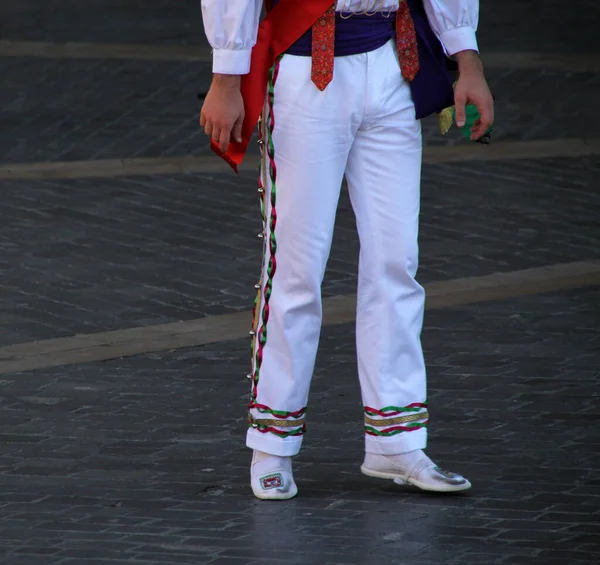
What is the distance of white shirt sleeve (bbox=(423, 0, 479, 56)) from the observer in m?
4.77

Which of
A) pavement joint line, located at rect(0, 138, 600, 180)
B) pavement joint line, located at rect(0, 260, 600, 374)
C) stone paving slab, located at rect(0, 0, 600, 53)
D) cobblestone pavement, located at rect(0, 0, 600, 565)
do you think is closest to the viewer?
cobblestone pavement, located at rect(0, 0, 600, 565)

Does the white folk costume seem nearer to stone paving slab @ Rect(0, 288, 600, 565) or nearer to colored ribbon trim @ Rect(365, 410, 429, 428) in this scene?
colored ribbon trim @ Rect(365, 410, 429, 428)

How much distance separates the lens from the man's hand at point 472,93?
4.80 metres

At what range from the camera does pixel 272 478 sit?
4.92 metres

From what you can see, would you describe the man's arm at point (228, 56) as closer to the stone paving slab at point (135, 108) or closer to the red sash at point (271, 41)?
the red sash at point (271, 41)

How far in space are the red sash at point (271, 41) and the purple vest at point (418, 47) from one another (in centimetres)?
3

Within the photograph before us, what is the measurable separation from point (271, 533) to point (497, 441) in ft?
3.95

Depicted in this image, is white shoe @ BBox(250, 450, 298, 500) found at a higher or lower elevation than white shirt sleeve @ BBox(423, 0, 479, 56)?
lower

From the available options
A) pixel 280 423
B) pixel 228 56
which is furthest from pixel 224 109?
pixel 280 423

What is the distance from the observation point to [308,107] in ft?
15.2

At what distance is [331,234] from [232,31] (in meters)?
0.66

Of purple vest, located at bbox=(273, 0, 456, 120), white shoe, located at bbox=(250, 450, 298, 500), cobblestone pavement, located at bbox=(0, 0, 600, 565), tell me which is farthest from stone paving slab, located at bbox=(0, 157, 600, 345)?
purple vest, located at bbox=(273, 0, 456, 120)

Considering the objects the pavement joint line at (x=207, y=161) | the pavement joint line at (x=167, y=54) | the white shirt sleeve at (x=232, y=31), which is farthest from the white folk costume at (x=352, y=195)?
the pavement joint line at (x=167, y=54)

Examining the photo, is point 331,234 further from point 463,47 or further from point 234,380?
point 234,380
